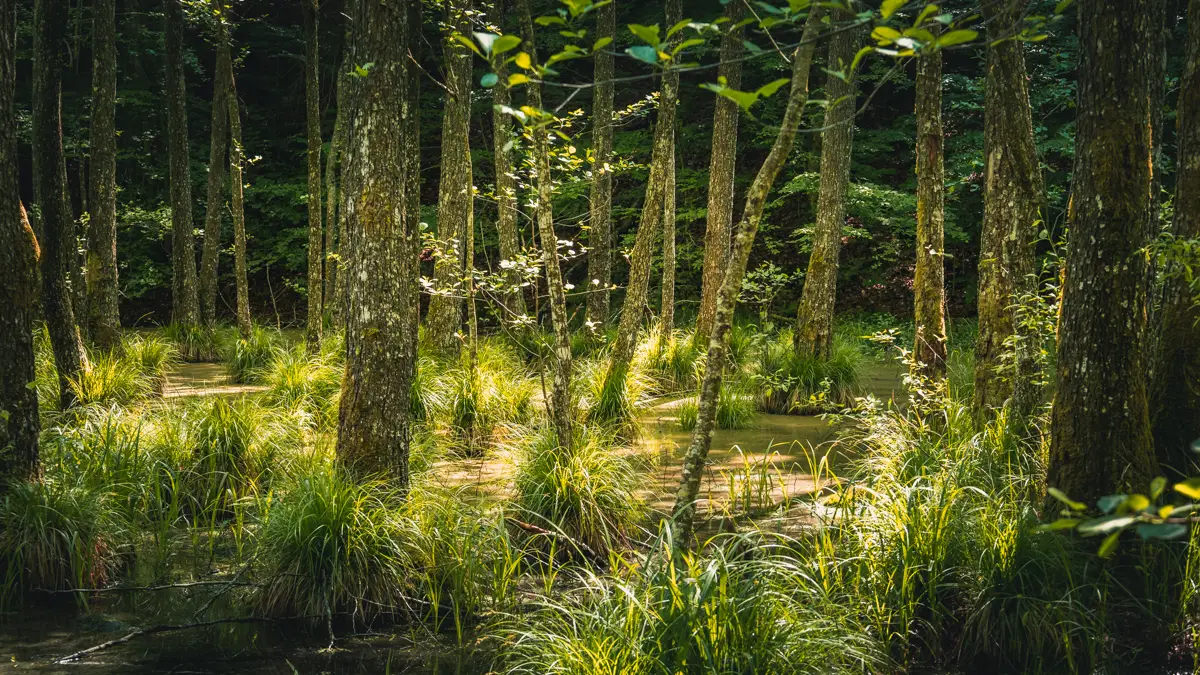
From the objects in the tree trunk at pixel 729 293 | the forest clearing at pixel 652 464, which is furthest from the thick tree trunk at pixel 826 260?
the tree trunk at pixel 729 293

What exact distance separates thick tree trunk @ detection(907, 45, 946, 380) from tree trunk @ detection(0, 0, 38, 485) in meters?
6.65

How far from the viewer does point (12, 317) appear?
17.4 ft

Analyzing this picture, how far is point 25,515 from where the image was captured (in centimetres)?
500

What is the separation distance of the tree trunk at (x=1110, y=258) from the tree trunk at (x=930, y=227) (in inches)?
129

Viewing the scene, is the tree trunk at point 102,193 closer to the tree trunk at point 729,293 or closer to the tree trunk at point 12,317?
the tree trunk at point 12,317

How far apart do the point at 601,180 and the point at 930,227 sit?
4.92 meters

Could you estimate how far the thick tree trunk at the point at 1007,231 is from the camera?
584 cm

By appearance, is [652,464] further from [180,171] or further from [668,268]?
[180,171]

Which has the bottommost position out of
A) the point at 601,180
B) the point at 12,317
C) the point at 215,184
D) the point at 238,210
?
the point at 12,317

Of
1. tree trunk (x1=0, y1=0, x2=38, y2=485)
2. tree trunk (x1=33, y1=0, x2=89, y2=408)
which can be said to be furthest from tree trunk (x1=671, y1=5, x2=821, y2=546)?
tree trunk (x1=33, y1=0, x2=89, y2=408)

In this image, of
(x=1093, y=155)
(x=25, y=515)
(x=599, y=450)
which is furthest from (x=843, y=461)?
(x=25, y=515)

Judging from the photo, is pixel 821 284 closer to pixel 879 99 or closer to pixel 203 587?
pixel 203 587

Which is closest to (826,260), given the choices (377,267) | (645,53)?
(377,267)

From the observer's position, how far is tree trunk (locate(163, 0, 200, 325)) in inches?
583
